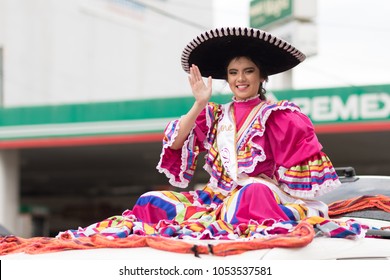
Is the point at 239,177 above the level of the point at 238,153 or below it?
below

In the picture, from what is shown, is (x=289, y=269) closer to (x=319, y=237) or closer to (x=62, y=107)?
(x=319, y=237)

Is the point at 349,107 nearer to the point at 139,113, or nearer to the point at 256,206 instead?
the point at 139,113

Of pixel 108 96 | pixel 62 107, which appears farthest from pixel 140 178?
pixel 62 107

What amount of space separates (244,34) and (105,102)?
14066mm

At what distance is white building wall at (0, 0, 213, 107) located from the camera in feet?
83.6

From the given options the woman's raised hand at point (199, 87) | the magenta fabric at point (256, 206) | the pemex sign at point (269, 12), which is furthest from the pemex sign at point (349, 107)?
the magenta fabric at point (256, 206)

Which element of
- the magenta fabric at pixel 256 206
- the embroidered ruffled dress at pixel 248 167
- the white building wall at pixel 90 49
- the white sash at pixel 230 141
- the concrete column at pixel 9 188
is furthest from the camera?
the white building wall at pixel 90 49

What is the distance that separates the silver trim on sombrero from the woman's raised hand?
0.17 m

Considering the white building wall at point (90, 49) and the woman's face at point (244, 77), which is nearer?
the woman's face at point (244, 77)

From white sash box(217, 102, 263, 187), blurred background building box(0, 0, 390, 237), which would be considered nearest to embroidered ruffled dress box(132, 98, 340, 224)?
white sash box(217, 102, 263, 187)

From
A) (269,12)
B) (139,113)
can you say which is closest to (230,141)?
(139,113)

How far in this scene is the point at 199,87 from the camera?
3641 millimetres

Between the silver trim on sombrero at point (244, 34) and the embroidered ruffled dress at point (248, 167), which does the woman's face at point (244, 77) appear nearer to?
the embroidered ruffled dress at point (248, 167)

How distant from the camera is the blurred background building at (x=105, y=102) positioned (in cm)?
1731
